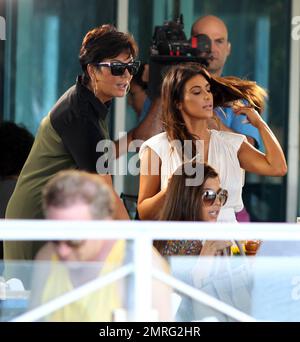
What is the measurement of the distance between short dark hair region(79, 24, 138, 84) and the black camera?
0.86 meters

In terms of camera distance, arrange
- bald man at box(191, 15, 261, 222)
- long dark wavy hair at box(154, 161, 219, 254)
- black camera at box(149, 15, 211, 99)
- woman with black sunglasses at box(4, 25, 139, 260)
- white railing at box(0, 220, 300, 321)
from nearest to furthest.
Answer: white railing at box(0, 220, 300, 321) → long dark wavy hair at box(154, 161, 219, 254) → woman with black sunglasses at box(4, 25, 139, 260) → bald man at box(191, 15, 261, 222) → black camera at box(149, 15, 211, 99)

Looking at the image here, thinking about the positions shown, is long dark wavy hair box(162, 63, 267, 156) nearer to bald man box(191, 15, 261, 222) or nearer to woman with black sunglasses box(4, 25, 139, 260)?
woman with black sunglasses box(4, 25, 139, 260)

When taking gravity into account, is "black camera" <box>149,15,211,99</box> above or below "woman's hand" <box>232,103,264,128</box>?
above

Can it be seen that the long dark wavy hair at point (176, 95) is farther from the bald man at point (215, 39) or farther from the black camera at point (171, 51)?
the bald man at point (215, 39)

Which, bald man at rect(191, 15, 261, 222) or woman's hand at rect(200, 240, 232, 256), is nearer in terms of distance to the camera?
woman's hand at rect(200, 240, 232, 256)

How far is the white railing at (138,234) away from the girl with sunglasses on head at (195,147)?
3.75ft

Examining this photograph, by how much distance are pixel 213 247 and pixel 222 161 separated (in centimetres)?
81

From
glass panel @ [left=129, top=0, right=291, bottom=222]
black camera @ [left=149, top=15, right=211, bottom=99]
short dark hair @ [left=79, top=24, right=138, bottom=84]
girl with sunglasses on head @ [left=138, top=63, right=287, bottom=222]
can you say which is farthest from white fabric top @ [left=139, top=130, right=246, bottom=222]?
glass panel @ [left=129, top=0, right=291, bottom=222]

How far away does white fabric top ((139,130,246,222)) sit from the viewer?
4559mm

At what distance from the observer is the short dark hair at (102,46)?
456cm

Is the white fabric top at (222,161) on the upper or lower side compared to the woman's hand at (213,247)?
upper

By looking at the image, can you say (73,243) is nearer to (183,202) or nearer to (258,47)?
(183,202)

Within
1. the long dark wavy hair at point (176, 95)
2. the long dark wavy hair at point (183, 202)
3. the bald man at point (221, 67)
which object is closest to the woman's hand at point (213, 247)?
the long dark wavy hair at point (183, 202)
